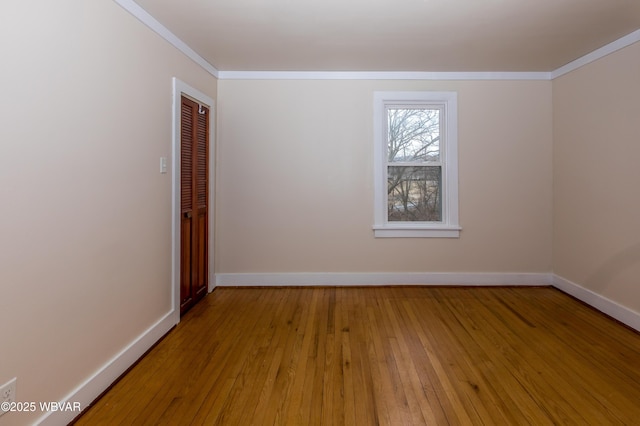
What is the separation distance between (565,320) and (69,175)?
391 centimetres

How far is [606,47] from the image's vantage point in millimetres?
3166

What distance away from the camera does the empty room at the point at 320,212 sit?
5.92 ft

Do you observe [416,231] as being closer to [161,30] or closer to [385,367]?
[385,367]

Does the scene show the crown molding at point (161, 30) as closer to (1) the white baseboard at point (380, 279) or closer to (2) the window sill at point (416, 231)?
(1) the white baseboard at point (380, 279)

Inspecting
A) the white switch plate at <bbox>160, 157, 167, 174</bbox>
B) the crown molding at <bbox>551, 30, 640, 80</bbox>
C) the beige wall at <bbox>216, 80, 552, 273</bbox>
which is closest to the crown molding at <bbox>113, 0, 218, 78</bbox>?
the beige wall at <bbox>216, 80, 552, 273</bbox>

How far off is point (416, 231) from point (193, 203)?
8.13 ft

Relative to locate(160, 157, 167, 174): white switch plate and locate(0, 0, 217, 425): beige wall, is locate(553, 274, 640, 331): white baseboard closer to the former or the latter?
locate(0, 0, 217, 425): beige wall

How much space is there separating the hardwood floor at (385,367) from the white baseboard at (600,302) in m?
0.09

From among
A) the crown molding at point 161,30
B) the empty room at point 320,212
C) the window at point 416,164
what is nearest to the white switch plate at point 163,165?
the empty room at point 320,212

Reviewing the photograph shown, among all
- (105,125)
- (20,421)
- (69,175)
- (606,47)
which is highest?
(606,47)

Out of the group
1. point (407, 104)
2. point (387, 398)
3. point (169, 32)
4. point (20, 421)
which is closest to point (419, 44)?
point (407, 104)

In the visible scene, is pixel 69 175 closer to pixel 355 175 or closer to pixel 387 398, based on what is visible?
pixel 387 398

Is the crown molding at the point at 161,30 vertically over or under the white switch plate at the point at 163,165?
over

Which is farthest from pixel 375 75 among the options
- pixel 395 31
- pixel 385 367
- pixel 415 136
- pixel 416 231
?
pixel 385 367
